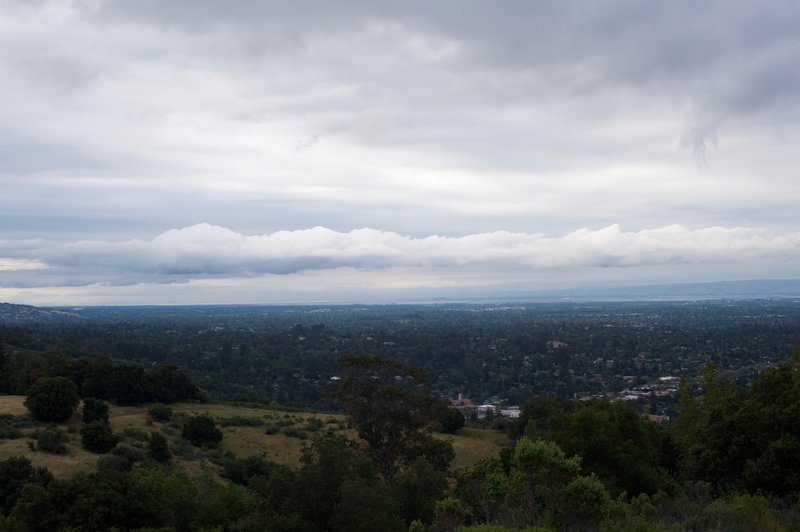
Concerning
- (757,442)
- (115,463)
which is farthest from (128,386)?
(757,442)

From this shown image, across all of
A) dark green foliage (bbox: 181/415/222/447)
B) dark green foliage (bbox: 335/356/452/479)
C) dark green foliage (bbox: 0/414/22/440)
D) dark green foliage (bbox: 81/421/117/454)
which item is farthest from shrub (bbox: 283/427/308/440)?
dark green foliage (bbox: 0/414/22/440)

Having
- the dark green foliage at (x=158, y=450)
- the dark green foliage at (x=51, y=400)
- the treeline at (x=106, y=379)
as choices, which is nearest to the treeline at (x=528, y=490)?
the dark green foliage at (x=158, y=450)

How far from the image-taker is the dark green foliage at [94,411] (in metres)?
30.8

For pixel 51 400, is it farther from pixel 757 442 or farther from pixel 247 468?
pixel 757 442

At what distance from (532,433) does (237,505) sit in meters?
9.92

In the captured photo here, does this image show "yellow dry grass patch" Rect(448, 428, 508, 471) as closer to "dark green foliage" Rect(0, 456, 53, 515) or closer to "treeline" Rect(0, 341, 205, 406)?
"treeline" Rect(0, 341, 205, 406)

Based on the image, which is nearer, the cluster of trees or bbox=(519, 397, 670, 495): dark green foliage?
bbox=(519, 397, 670, 495): dark green foliage

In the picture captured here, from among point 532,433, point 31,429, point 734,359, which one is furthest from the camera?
point 734,359

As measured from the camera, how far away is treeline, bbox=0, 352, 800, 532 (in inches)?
459

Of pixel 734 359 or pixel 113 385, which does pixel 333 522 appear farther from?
pixel 734 359

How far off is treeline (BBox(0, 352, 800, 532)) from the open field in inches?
116

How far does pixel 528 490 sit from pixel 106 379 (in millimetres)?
31320

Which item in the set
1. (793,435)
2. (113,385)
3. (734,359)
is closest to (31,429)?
(113,385)

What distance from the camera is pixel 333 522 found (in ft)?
45.5
